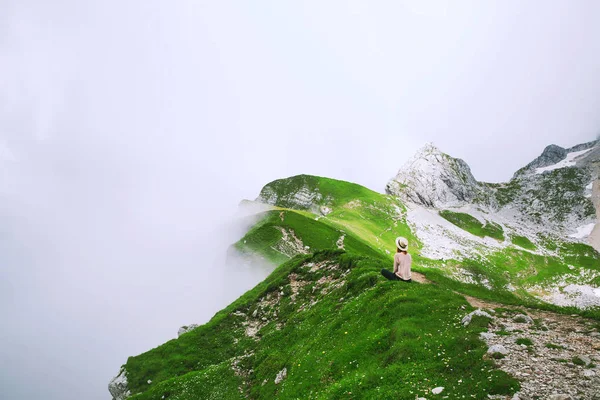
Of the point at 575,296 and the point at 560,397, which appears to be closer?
the point at 560,397

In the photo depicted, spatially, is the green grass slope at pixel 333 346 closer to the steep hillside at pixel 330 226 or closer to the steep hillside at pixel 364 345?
the steep hillside at pixel 364 345

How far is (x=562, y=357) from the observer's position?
15.8 meters

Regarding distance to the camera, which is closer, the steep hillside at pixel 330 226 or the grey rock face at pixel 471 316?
the grey rock face at pixel 471 316

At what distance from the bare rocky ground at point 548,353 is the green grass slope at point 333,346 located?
805mm

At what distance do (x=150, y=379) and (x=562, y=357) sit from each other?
42.7m

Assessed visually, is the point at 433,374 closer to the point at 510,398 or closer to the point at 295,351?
the point at 510,398

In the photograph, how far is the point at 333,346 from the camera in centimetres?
2520

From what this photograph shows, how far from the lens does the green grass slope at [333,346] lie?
56.4 ft

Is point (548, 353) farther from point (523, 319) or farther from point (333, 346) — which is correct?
point (333, 346)

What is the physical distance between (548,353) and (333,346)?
13475mm

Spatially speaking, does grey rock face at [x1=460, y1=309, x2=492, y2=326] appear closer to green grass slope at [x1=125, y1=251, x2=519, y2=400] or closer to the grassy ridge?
green grass slope at [x1=125, y1=251, x2=519, y2=400]

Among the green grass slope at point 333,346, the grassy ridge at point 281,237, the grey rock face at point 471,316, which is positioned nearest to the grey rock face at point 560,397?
the green grass slope at point 333,346

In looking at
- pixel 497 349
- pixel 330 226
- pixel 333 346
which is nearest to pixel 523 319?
pixel 497 349

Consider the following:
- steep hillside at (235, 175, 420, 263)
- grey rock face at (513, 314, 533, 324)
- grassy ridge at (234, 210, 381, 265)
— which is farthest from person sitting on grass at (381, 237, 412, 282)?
grassy ridge at (234, 210, 381, 265)
